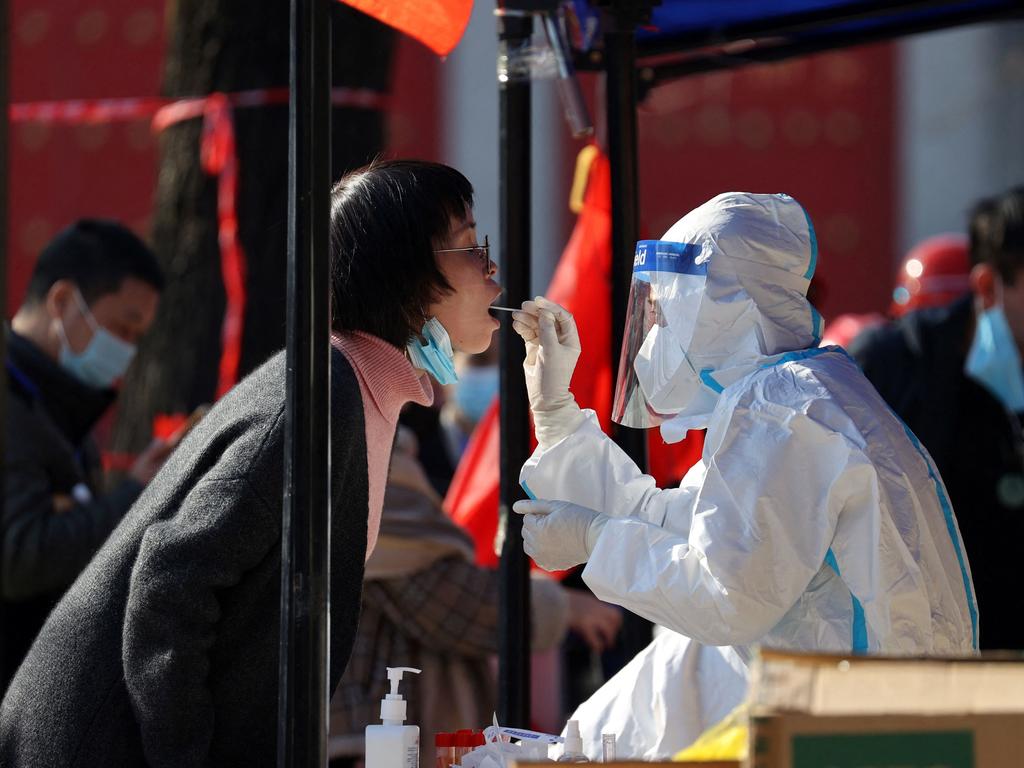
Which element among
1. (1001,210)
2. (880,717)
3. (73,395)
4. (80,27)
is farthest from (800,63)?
(880,717)

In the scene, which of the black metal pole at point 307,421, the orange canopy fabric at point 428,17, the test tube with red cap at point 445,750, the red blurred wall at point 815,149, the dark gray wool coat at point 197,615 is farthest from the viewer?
the red blurred wall at point 815,149

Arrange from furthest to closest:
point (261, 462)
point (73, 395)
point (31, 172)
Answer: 1. point (31, 172)
2. point (73, 395)
3. point (261, 462)

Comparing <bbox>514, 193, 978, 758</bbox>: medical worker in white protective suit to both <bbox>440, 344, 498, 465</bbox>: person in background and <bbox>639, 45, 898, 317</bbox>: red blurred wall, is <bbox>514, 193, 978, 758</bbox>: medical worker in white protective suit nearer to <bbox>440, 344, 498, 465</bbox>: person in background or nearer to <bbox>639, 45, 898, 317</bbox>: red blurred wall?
<bbox>440, 344, 498, 465</bbox>: person in background

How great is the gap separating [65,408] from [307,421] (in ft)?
8.21

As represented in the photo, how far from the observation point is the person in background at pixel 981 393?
14.2 feet

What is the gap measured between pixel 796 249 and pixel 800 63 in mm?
7658

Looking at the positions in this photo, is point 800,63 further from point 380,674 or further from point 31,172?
point 380,674

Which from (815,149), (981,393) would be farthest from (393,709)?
(815,149)

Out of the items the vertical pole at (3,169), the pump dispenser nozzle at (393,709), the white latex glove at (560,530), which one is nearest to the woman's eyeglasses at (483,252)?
the white latex glove at (560,530)

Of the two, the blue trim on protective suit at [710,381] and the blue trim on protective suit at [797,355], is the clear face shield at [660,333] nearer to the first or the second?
the blue trim on protective suit at [710,381]

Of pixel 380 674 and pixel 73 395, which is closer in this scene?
pixel 380 674

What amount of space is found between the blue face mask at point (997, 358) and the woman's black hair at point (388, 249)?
2.68m

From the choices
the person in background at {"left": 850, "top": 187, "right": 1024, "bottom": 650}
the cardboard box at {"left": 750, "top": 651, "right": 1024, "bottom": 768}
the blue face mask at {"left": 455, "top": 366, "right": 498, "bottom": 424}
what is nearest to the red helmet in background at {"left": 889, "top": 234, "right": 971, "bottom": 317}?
the person in background at {"left": 850, "top": 187, "right": 1024, "bottom": 650}

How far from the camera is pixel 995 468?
4375 millimetres
